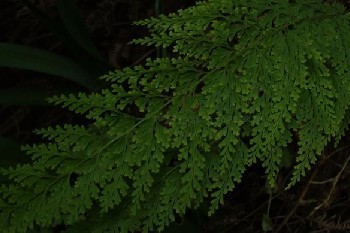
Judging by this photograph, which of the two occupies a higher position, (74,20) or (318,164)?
(74,20)

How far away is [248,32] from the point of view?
114 centimetres

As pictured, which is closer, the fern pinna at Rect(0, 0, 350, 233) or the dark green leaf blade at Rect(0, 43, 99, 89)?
the fern pinna at Rect(0, 0, 350, 233)

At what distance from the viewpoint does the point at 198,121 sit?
1077 millimetres

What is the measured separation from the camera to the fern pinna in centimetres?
106

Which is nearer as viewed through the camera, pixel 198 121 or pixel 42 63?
pixel 198 121

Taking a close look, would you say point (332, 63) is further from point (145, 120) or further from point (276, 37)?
point (145, 120)

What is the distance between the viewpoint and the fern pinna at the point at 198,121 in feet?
3.49

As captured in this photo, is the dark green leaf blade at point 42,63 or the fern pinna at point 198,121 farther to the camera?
the dark green leaf blade at point 42,63

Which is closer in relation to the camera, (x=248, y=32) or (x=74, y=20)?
(x=248, y=32)

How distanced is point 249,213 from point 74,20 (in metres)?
0.92

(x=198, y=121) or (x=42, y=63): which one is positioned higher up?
(x=198, y=121)

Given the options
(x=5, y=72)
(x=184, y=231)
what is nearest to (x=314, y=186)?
(x=184, y=231)

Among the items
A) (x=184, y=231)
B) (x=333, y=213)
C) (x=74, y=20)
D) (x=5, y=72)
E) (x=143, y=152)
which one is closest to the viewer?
(x=143, y=152)

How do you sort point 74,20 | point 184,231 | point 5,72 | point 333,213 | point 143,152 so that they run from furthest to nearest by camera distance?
point 5,72 < point 74,20 < point 333,213 < point 184,231 < point 143,152
